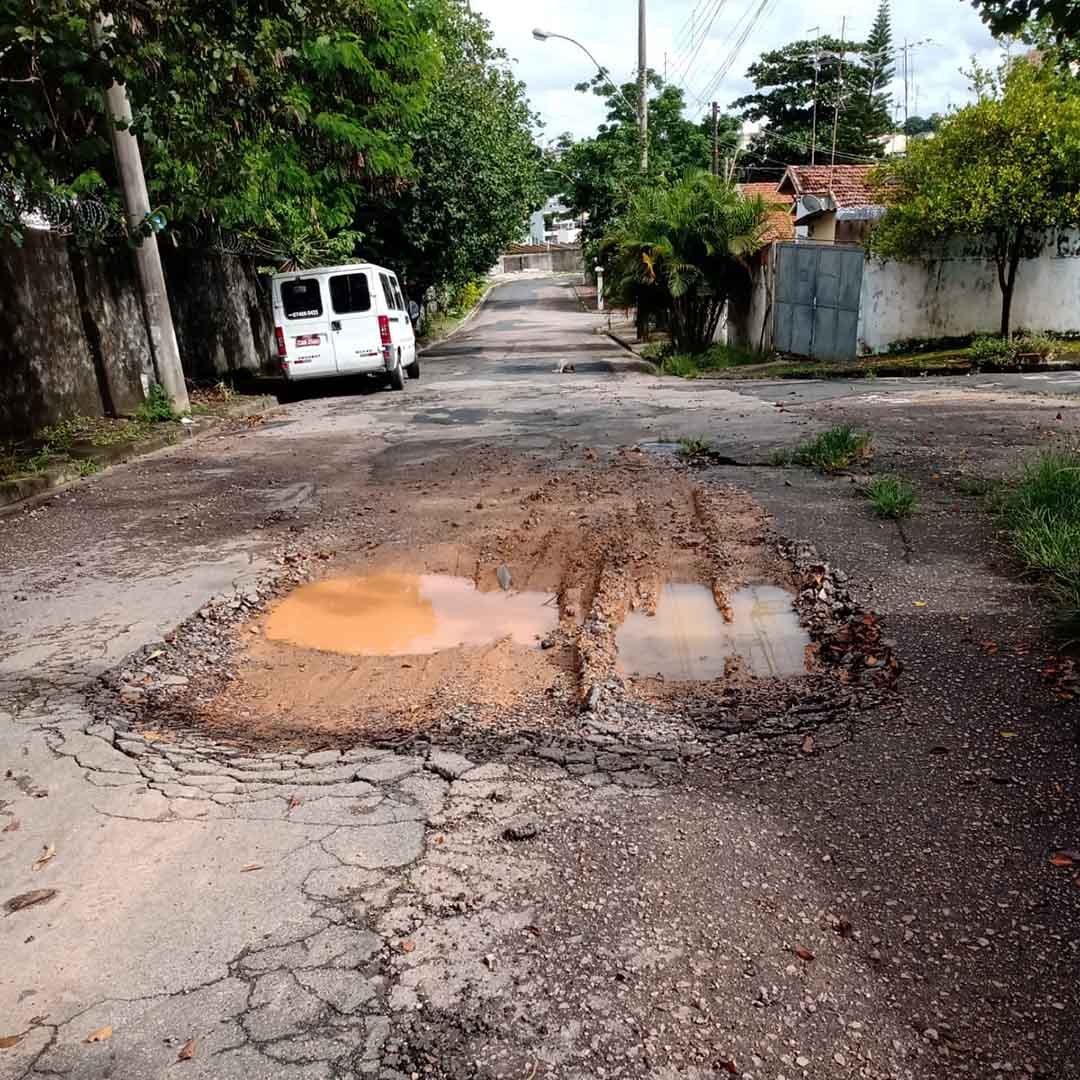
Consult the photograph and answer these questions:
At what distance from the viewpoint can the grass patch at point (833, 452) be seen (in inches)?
296

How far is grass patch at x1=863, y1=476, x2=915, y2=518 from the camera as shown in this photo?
19.8ft

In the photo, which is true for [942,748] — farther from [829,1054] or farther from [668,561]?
[668,561]

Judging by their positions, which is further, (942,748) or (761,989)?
(942,748)

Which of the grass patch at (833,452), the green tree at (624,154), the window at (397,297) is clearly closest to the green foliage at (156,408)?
the window at (397,297)

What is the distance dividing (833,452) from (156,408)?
8817 millimetres

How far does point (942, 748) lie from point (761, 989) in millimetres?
1423

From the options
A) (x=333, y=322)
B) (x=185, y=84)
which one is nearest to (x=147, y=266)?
(x=333, y=322)

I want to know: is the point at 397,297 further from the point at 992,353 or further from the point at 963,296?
the point at 963,296

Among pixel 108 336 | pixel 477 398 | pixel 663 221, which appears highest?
pixel 663 221

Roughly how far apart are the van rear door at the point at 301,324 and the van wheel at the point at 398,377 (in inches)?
44.3

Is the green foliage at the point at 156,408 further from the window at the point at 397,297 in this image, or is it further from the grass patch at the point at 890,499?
the grass patch at the point at 890,499

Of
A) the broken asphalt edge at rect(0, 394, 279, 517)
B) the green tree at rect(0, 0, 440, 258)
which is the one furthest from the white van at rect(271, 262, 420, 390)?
the green tree at rect(0, 0, 440, 258)

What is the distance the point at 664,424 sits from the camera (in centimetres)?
1041

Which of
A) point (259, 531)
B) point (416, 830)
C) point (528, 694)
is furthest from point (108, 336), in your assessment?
point (416, 830)
